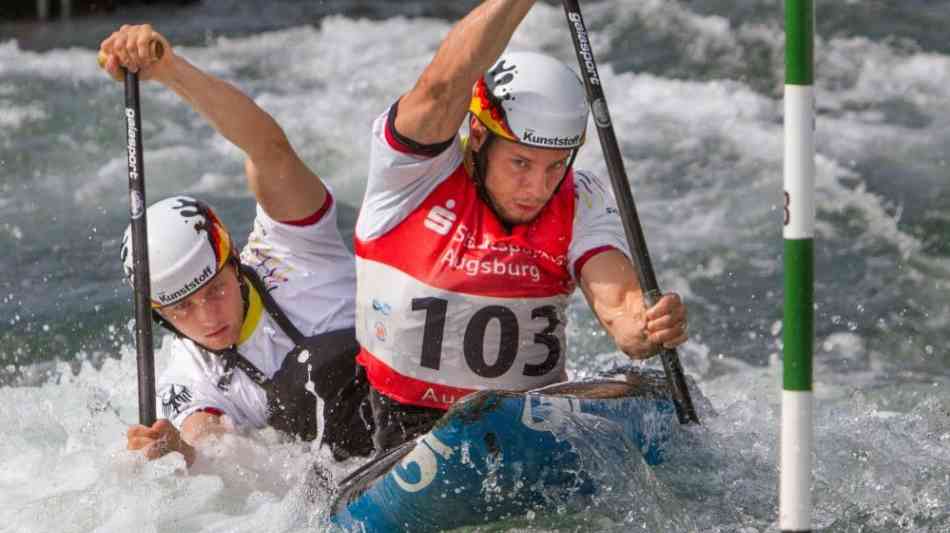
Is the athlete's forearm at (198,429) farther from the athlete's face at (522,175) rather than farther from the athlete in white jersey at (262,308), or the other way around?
the athlete's face at (522,175)

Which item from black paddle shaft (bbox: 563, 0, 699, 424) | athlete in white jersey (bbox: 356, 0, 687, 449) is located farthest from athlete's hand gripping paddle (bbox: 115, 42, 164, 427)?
black paddle shaft (bbox: 563, 0, 699, 424)

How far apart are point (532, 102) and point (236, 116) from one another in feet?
3.47

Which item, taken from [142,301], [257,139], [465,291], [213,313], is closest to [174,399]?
[213,313]

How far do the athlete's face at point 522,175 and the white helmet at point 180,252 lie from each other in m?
1.10

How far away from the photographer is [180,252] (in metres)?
5.12

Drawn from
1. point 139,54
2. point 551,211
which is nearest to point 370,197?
point 551,211

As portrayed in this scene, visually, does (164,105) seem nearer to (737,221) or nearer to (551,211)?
(737,221)

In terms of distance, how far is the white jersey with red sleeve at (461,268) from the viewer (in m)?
4.67

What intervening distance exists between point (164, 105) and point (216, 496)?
743 cm

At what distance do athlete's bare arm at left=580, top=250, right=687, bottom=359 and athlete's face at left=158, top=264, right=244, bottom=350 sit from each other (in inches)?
49.9

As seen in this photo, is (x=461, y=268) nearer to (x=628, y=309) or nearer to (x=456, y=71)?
(x=628, y=309)

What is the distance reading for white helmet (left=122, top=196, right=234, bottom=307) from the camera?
16.8ft

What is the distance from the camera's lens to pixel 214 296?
Result: 5203 mm

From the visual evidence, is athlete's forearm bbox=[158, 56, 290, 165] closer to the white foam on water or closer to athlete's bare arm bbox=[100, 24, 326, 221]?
athlete's bare arm bbox=[100, 24, 326, 221]
